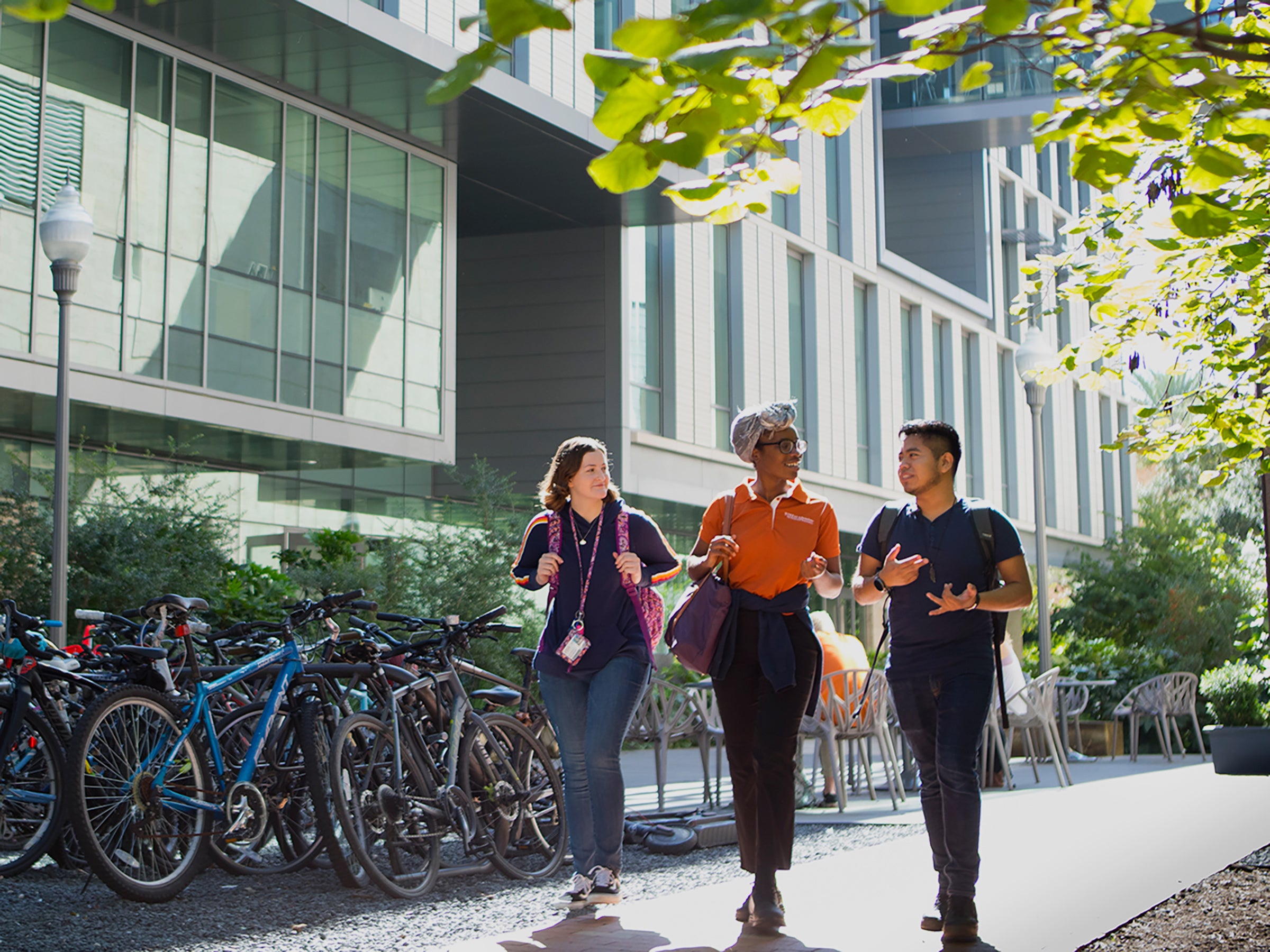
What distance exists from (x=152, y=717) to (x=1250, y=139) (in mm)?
4794

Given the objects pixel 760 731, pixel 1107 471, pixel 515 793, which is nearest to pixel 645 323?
pixel 515 793

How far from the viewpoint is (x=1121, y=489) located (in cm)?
4269

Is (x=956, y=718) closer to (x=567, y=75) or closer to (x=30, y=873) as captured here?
(x=30, y=873)

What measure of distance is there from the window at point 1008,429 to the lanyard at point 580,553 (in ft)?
99.4

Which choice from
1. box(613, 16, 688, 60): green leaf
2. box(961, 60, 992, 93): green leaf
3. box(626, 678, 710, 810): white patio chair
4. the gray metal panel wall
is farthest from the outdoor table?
box(613, 16, 688, 60): green leaf

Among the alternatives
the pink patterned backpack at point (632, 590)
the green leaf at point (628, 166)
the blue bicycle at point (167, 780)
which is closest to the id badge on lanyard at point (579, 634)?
the pink patterned backpack at point (632, 590)

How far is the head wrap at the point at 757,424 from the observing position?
555 centimetres

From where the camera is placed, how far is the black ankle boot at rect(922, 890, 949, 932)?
5.09 metres

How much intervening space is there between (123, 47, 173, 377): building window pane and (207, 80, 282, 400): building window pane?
2.27 ft

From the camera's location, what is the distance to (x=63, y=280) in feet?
34.1

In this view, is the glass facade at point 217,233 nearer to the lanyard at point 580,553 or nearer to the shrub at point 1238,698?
the lanyard at point 580,553

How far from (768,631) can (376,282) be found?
45.3 feet

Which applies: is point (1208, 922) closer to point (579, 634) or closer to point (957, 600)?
point (957, 600)

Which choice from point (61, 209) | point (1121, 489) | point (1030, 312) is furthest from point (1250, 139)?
point (1121, 489)
